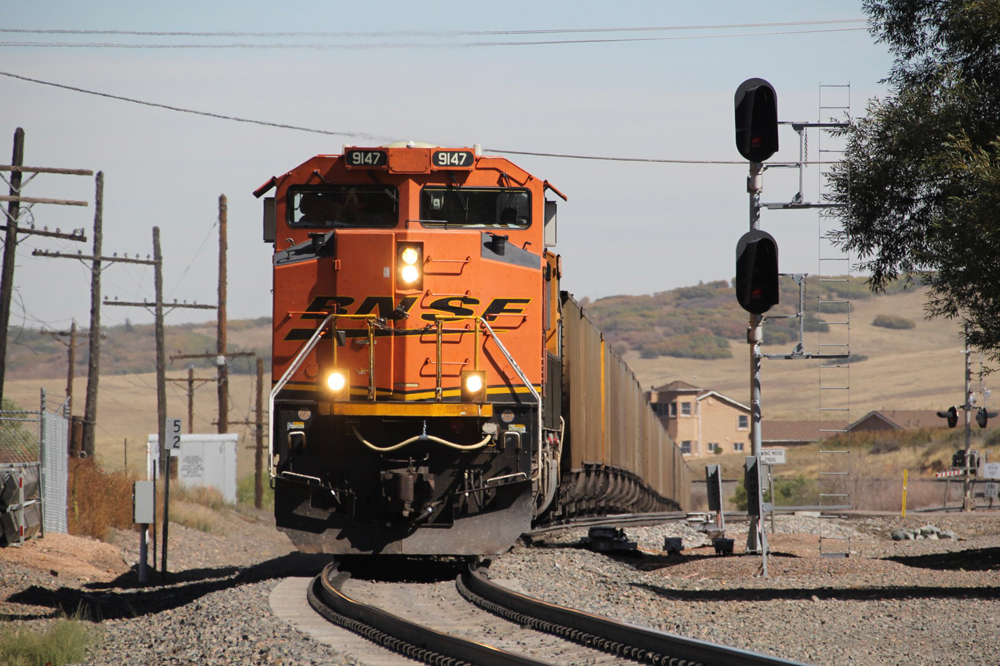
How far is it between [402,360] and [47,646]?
14.1 ft

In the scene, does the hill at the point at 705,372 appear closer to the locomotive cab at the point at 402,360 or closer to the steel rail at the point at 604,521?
the steel rail at the point at 604,521

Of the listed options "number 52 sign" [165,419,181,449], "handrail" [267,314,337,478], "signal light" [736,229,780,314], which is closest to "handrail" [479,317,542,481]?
"handrail" [267,314,337,478]

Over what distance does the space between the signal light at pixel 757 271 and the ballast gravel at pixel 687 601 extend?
325 centimetres

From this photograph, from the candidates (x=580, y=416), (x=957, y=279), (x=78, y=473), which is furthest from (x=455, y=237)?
(x=78, y=473)

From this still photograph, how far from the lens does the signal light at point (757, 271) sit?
40.2 ft

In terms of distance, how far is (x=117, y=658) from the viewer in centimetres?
866

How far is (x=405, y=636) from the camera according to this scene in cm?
829

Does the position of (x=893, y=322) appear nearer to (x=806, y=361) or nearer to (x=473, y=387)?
(x=806, y=361)

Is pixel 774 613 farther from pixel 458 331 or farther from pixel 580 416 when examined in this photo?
pixel 580 416

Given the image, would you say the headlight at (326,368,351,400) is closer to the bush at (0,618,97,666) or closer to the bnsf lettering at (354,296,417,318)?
the bnsf lettering at (354,296,417,318)

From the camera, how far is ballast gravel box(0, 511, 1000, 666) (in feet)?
26.5

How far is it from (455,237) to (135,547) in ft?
40.4

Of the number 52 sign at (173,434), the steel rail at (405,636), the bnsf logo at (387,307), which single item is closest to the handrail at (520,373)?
the bnsf logo at (387,307)

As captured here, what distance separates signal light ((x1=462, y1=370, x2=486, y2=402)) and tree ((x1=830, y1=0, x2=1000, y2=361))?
19.5 feet
